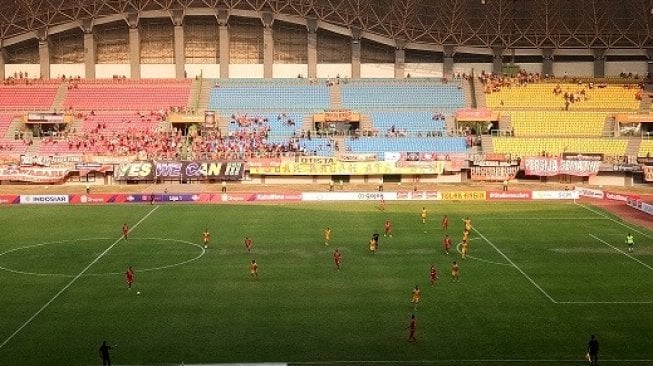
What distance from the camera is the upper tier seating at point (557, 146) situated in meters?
76.0

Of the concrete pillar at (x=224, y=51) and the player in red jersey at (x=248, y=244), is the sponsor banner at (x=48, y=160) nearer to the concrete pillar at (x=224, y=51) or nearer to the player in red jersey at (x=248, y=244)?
the concrete pillar at (x=224, y=51)

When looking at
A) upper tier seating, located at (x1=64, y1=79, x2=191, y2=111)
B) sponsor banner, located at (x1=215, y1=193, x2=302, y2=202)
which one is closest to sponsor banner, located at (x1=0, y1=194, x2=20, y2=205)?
sponsor banner, located at (x1=215, y1=193, x2=302, y2=202)

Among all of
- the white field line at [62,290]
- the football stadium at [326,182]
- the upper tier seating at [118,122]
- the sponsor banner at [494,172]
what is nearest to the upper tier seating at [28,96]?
the football stadium at [326,182]

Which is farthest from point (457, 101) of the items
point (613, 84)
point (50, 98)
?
point (50, 98)

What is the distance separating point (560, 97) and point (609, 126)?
708cm

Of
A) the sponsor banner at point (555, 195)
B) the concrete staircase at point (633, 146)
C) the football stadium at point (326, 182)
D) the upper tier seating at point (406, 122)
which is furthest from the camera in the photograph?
the upper tier seating at point (406, 122)

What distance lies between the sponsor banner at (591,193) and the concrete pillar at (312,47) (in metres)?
35.2

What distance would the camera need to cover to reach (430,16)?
87375 millimetres

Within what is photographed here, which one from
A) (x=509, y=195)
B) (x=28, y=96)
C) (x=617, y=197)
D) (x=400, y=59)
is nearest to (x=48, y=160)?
(x=28, y=96)

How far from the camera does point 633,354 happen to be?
2639cm

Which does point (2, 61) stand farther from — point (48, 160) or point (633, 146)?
point (633, 146)

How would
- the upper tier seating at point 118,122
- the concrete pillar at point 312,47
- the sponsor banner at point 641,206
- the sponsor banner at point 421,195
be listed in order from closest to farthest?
the sponsor banner at point 641,206
the sponsor banner at point 421,195
the upper tier seating at point 118,122
the concrete pillar at point 312,47

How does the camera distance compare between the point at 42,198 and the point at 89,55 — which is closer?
the point at 42,198

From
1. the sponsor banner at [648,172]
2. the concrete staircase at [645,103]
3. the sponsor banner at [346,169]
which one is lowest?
the sponsor banner at [648,172]
